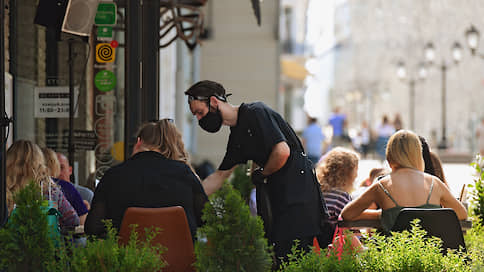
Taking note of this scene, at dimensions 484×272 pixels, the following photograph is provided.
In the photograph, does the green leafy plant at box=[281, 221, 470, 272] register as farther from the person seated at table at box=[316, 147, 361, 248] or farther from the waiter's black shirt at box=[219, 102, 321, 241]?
the person seated at table at box=[316, 147, 361, 248]

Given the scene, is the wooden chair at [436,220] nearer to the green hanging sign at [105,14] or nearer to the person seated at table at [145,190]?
the person seated at table at [145,190]

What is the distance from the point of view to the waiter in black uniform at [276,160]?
5.28 meters

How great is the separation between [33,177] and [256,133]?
1.43 m

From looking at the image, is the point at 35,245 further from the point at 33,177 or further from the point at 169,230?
the point at 33,177

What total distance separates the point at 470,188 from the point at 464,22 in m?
31.6

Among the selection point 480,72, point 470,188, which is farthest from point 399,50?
point 470,188

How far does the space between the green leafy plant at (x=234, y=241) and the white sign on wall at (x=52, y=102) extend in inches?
126

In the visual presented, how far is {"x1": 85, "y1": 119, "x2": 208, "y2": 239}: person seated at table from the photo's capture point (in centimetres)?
454

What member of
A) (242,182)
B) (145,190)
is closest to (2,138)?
(145,190)

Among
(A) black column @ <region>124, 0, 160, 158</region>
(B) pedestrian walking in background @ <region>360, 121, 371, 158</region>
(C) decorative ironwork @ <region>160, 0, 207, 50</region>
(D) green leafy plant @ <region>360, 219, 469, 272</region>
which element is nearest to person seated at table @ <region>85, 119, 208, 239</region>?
(D) green leafy plant @ <region>360, 219, 469, 272</region>

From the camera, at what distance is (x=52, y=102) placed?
6707mm

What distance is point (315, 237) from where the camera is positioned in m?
5.35

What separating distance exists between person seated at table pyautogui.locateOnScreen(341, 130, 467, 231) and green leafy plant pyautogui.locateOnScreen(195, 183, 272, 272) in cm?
169

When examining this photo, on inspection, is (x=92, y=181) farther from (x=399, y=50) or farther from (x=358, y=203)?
(x=399, y=50)
